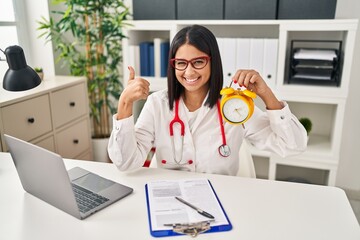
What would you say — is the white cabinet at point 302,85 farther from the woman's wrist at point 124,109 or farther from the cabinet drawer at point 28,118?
the woman's wrist at point 124,109

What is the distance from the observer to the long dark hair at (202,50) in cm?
140

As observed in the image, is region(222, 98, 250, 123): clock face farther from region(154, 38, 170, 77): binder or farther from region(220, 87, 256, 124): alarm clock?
region(154, 38, 170, 77): binder

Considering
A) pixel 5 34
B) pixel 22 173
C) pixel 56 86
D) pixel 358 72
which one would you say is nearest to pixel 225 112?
pixel 22 173

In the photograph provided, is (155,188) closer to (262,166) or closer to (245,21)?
(245,21)

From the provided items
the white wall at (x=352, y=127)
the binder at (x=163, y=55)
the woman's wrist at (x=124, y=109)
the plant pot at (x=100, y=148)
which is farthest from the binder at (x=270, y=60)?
the plant pot at (x=100, y=148)

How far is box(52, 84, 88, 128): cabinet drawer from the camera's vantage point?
92.6 inches

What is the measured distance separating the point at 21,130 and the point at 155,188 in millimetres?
1193

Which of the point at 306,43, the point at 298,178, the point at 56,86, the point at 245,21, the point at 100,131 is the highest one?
the point at 245,21

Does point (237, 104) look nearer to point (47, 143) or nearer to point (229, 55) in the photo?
point (229, 55)

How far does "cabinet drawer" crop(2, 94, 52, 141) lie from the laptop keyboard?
3.15 feet

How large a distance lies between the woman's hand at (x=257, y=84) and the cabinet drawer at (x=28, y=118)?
1.36 m

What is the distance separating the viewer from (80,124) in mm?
2656

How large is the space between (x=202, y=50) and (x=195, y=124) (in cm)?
33

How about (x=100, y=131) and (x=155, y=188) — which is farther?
(x=100, y=131)
